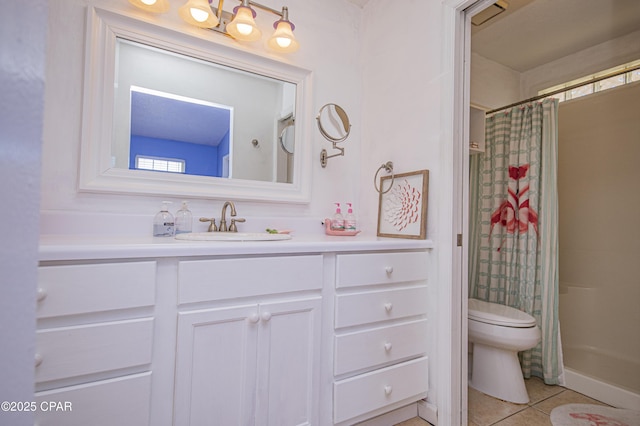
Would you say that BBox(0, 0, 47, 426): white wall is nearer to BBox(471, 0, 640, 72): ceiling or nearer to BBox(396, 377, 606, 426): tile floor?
BBox(396, 377, 606, 426): tile floor

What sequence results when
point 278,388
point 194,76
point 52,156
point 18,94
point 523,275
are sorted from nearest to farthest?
1. point 18,94
2. point 278,388
3. point 52,156
4. point 194,76
5. point 523,275

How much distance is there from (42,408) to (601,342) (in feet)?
8.68

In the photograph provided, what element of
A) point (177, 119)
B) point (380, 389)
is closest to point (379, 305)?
point (380, 389)

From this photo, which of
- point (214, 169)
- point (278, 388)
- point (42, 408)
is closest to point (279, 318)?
Answer: point (278, 388)

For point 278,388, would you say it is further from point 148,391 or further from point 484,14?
point 484,14

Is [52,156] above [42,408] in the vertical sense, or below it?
above

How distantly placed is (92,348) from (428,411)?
143 centimetres

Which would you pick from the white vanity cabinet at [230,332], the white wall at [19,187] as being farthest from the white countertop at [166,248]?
the white wall at [19,187]

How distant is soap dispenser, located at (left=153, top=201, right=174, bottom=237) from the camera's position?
139cm

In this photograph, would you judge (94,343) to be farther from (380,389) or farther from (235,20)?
(235,20)

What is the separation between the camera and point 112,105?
137 centimetres

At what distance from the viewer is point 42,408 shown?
32.3 inches

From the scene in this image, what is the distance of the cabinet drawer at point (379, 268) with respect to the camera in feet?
4.23

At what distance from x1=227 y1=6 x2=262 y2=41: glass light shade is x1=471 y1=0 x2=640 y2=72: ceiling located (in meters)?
1.50
